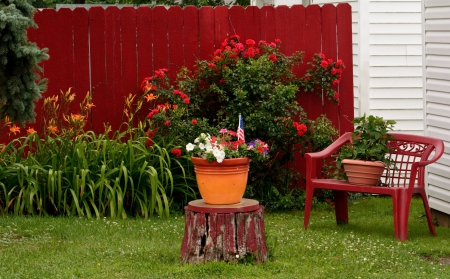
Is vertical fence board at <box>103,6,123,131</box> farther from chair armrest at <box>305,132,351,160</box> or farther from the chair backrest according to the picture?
the chair backrest

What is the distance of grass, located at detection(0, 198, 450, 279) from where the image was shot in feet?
17.9

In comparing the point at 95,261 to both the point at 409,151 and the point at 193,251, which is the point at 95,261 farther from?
the point at 409,151

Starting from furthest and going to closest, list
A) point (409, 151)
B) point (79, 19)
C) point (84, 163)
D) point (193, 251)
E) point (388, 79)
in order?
point (388, 79) < point (79, 19) < point (84, 163) < point (409, 151) < point (193, 251)

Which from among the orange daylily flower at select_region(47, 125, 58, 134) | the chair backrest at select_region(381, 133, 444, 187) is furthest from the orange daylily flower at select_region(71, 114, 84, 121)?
the chair backrest at select_region(381, 133, 444, 187)

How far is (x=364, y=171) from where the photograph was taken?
22.2ft

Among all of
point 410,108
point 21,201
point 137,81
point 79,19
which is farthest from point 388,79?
point 21,201

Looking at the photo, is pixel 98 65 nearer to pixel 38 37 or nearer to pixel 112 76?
pixel 112 76

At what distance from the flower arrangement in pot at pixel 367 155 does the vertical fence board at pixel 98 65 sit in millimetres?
2899

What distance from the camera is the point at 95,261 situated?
583cm

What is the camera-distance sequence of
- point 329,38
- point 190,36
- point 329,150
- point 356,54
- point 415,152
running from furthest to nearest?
1. point 356,54
2. point 329,38
3. point 190,36
4. point 329,150
5. point 415,152

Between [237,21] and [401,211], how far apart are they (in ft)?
10.6

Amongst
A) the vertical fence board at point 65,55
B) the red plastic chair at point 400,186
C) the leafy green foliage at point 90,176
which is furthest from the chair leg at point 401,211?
the vertical fence board at point 65,55

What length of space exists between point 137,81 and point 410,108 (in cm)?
326

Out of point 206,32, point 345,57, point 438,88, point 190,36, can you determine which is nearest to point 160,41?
point 190,36
